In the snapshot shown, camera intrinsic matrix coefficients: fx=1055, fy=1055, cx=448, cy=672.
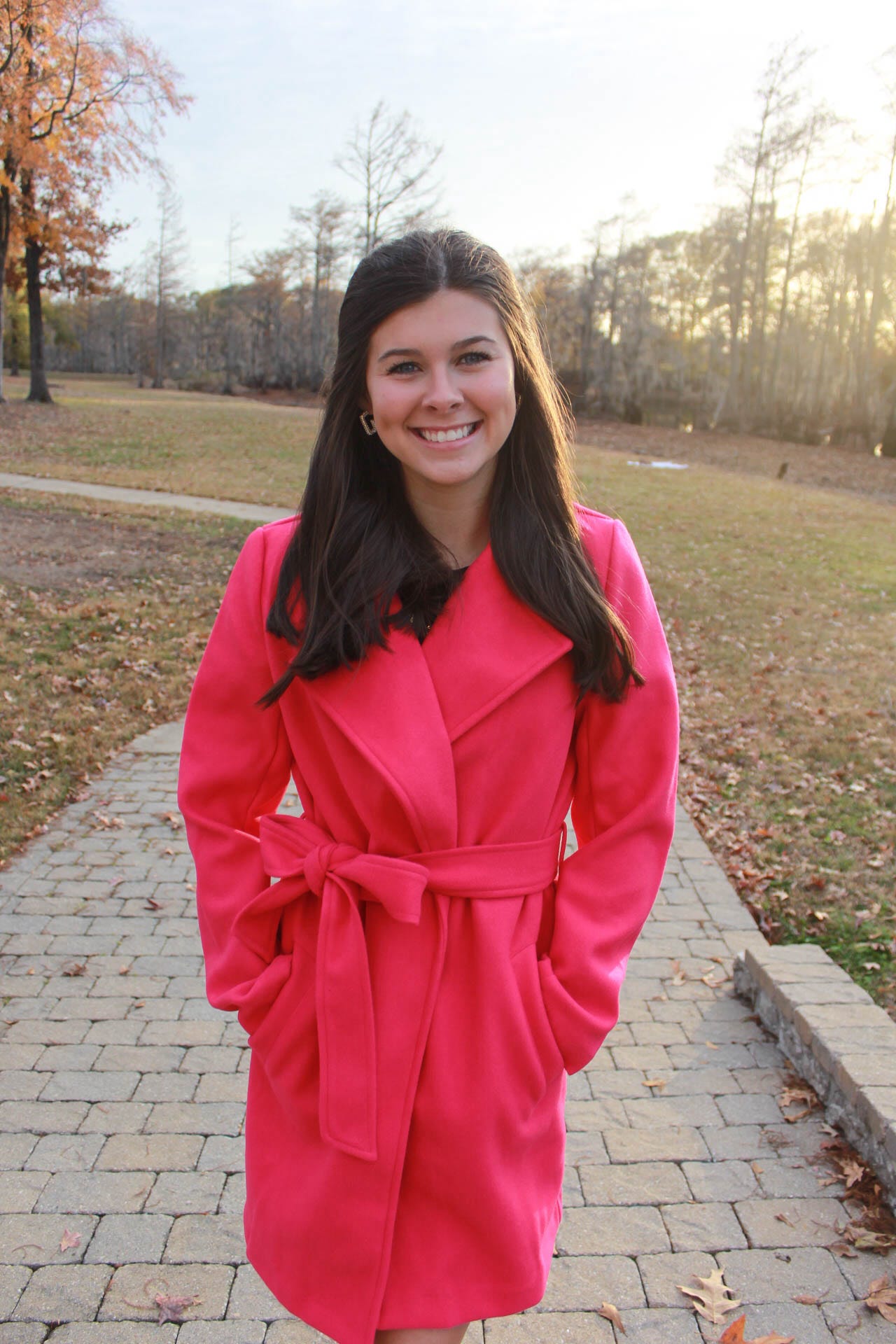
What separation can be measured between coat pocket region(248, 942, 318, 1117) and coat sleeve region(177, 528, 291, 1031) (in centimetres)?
5

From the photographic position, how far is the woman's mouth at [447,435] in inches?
72.7

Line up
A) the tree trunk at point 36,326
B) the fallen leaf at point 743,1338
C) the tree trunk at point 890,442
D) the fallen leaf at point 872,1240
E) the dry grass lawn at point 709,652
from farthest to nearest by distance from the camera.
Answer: the tree trunk at point 890,442 < the tree trunk at point 36,326 < the dry grass lawn at point 709,652 < the fallen leaf at point 872,1240 < the fallen leaf at point 743,1338

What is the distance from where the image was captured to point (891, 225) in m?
39.2

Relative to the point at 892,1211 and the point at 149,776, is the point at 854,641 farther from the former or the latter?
the point at 892,1211

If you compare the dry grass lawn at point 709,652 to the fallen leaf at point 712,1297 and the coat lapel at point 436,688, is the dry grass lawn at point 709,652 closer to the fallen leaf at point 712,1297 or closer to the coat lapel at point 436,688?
the coat lapel at point 436,688

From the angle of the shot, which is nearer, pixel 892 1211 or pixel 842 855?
pixel 892 1211

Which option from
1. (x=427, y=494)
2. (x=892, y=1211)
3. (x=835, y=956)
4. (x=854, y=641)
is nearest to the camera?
(x=427, y=494)

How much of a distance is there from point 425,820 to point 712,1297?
1851mm

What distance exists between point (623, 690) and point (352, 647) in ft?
1.57

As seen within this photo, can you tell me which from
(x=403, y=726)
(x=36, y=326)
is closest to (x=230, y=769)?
(x=403, y=726)

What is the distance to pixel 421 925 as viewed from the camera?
178cm

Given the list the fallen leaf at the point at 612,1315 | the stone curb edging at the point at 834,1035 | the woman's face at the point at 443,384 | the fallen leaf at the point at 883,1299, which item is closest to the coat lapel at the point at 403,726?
the woman's face at the point at 443,384

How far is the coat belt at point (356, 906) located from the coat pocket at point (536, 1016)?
0.12m

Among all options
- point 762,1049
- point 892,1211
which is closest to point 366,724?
point 892,1211
